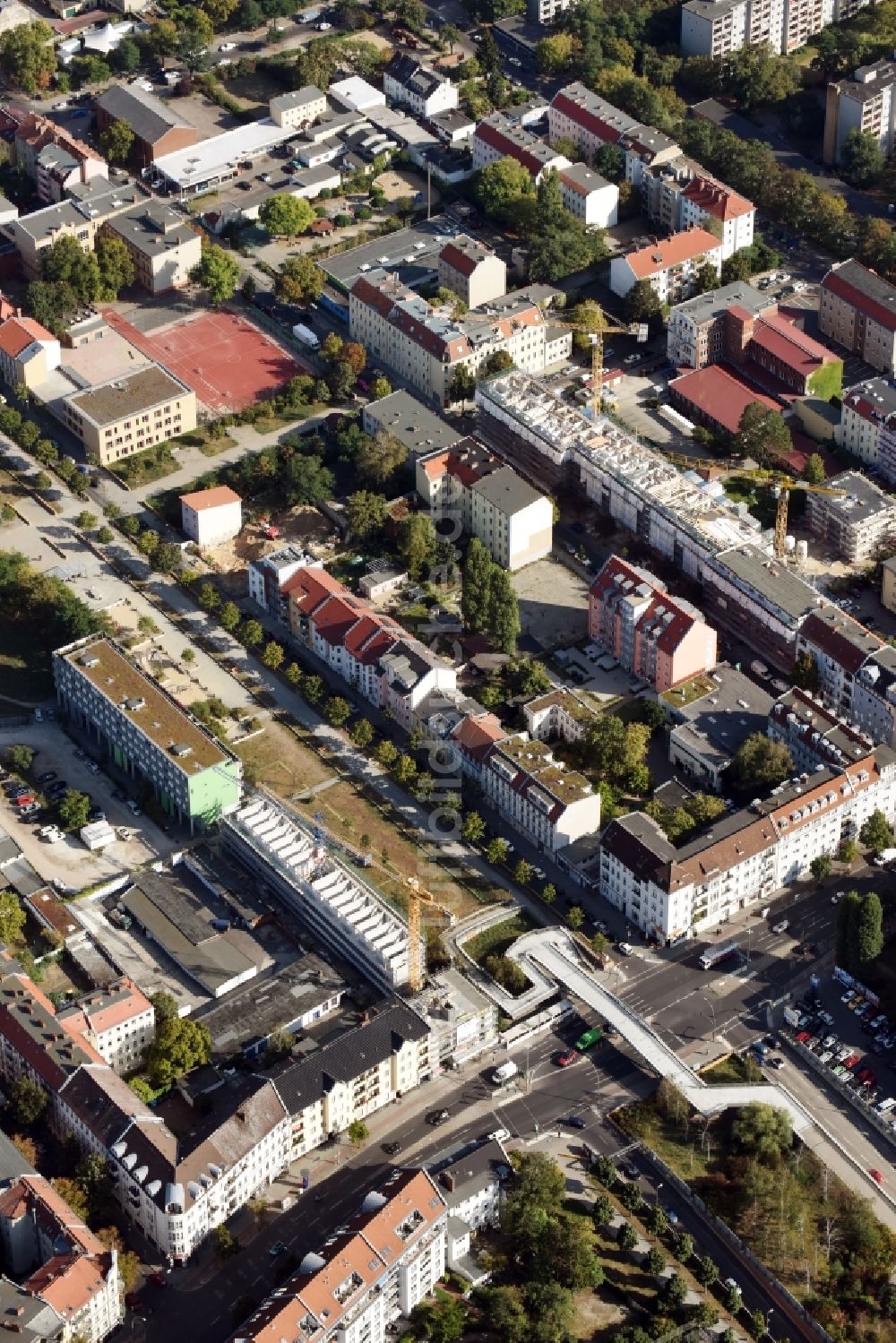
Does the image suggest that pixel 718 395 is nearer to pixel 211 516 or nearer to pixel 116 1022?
pixel 211 516

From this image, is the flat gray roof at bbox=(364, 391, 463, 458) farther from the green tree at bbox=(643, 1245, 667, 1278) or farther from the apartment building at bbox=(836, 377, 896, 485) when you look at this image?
the green tree at bbox=(643, 1245, 667, 1278)

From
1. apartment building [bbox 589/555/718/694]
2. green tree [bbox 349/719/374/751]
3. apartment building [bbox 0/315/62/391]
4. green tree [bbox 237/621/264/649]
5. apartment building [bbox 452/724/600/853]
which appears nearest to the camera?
apartment building [bbox 452/724/600/853]

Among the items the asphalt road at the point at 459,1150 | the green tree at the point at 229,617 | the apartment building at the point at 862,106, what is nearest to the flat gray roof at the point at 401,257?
the apartment building at the point at 862,106

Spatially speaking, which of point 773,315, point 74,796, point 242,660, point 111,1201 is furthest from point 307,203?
point 111,1201

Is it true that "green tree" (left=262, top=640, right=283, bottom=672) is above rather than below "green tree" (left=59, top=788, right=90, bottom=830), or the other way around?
above

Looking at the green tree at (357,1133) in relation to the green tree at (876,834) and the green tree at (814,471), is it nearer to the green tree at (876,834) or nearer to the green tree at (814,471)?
the green tree at (876,834)

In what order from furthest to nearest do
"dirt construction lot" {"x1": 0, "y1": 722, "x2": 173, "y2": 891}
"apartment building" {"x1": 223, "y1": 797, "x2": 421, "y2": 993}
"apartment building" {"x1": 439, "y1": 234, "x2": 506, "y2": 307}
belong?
"apartment building" {"x1": 439, "y1": 234, "x2": 506, "y2": 307} < "dirt construction lot" {"x1": 0, "y1": 722, "x2": 173, "y2": 891} < "apartment building" {"x1": 223, "y1": 797, "x2": 421, "y2": 993}

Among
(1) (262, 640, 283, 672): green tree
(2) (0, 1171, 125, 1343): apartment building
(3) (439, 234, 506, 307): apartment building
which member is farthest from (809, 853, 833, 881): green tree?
(3) (439, 234, 506, 307): apartment building
